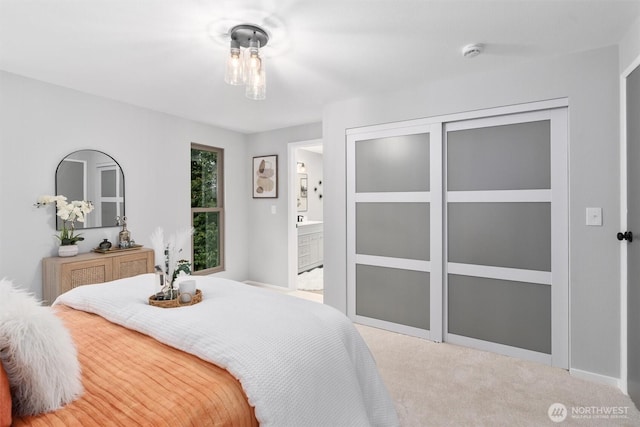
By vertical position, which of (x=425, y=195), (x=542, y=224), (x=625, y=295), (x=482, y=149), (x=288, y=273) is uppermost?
(x=482, y=149)

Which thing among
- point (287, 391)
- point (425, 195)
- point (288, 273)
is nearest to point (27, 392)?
point (287, 391)

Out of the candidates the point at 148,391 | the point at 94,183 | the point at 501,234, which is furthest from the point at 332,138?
the point at 148,391

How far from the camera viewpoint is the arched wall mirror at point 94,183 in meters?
3.04

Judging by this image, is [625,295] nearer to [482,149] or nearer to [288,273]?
[482,149]

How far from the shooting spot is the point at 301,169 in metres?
6.48

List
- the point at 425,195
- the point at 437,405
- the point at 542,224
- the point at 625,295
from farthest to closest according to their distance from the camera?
the point at 425,195
the point at 542,224
the point at 625,295
the point at 437,405

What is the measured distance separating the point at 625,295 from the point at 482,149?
4.60 feet

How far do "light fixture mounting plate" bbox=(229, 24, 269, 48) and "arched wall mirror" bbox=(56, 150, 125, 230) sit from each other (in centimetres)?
212

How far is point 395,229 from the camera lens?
3.21 metres

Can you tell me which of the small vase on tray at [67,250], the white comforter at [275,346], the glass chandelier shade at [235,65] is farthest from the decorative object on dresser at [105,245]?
the glass chandelier shade at [235,65]

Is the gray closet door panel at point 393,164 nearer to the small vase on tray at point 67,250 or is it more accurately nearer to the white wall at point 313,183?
the small vase on tray at point 67,250

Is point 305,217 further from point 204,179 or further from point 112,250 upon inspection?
point 112,250

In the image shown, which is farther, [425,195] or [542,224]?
[425,195]

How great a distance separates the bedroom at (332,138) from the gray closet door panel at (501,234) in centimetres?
20
